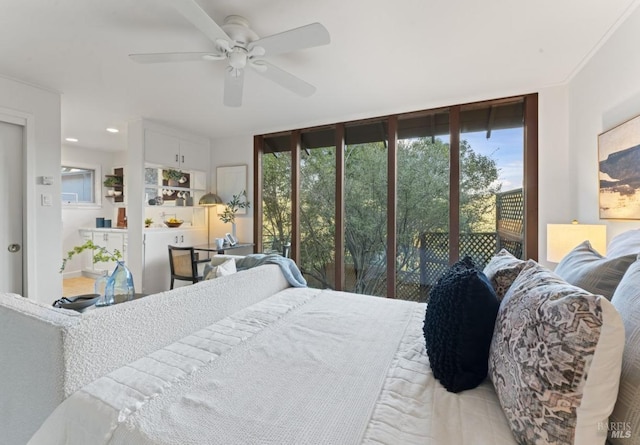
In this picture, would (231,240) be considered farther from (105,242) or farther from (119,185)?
(119,185)

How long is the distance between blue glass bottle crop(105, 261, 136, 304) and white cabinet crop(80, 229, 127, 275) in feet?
10.3

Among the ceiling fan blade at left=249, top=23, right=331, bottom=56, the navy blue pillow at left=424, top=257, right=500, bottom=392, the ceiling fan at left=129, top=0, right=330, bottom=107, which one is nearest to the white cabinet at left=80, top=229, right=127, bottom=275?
the ceiling fan at left=129, top=0, right=330, bottom=107

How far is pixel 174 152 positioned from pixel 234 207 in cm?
112

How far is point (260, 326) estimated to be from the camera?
1422 mm

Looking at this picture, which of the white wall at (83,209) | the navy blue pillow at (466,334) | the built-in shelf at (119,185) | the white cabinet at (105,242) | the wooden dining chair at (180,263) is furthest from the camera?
the built-in shelf at (119,185)

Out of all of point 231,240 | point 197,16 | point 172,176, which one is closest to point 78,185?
point 172,176

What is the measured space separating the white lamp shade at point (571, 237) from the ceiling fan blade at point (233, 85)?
259 cm

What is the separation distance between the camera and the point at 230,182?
4.61 m

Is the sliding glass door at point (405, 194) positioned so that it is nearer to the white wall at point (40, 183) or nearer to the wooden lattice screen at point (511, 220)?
the wooden lattice screen at point (511, 220)

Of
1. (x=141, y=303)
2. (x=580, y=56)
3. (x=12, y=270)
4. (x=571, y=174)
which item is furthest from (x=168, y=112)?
(x=571, y=174)

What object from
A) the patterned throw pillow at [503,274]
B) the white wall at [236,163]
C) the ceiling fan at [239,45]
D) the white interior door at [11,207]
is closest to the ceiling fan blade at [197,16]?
the ceiling fan at [239,45]

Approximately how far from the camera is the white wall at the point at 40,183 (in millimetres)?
2742

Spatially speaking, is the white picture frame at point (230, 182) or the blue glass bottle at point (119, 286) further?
the white picture frame at point (230, 182)

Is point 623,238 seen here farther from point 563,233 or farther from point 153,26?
point 153,26
